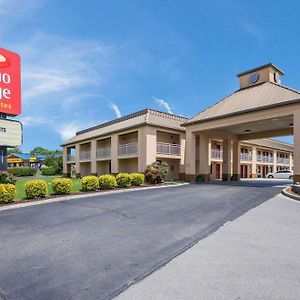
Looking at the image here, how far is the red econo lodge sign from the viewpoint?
14.2 meters

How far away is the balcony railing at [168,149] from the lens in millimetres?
25219

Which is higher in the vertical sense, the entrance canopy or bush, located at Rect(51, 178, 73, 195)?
the entrance canopy

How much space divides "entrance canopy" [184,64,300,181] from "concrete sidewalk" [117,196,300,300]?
1327cm

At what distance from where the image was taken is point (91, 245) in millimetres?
5422

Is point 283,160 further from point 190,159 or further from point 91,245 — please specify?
point 91,245

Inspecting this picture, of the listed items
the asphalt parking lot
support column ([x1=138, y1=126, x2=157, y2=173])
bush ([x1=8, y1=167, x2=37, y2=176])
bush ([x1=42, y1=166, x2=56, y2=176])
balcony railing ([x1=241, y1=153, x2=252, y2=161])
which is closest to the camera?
the asphalt parking lot

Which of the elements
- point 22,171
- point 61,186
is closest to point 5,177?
point 61,186

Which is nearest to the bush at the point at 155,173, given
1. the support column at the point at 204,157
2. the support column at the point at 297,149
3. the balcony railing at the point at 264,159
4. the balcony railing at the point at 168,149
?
the balcony railing at the point at 168,149

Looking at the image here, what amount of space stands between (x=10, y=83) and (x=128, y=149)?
14.0 meters

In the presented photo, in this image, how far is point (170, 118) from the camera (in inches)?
1130

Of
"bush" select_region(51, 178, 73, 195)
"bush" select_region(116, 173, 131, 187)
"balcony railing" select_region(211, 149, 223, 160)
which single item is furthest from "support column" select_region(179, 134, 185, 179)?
"bush" select_region(51, 178, 73, 195)

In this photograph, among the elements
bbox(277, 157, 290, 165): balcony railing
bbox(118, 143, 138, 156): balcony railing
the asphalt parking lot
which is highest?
bbox(118, 143, 138, 156): balcony railing

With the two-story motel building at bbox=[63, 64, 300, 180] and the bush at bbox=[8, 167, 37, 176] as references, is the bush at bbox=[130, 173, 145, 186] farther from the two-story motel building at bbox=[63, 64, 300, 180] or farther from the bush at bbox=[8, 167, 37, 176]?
the bush at bbox=[8, 167, 37, 176]

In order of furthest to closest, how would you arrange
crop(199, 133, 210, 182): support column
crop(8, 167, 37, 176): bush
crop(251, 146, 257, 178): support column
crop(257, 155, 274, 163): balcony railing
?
crop(8, 167, 37, 176): bush
crop(257, 155, 274, 163): balcony railing
crop(251, 146, 257, 178): support column
crop(199, 133, 210, 182): support column
